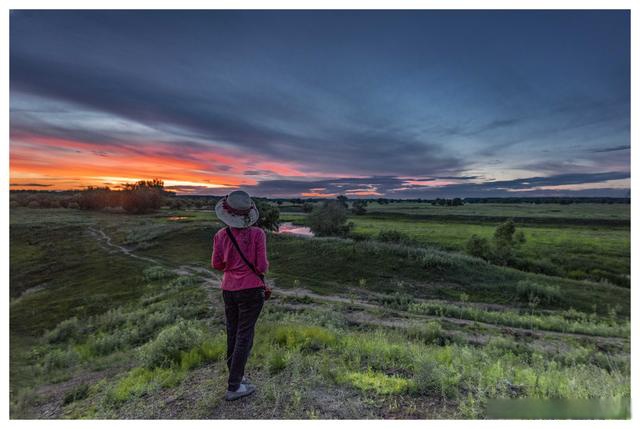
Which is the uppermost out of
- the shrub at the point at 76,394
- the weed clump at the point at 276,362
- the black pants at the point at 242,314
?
the black pants at the point at 242,314

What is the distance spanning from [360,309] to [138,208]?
93.8 metres

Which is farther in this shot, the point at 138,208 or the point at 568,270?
the point at 138,208

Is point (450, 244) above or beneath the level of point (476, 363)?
beneath

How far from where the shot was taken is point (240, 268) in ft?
13.8

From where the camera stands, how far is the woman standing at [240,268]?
4219mm

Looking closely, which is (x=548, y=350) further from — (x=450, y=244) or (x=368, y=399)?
(x=450, y=244)

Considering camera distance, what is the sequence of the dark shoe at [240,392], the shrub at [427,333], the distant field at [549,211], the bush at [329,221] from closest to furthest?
1. the dark shoe at [240,392]
2. the shrub at [427,333]
3. the bush at [329,221]
4. the distant field at [549,211]

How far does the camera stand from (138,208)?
89938 millimetres

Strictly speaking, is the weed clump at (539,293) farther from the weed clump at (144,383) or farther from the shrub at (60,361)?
the shrub at (60,361)

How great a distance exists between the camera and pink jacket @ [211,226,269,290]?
4215 millimetres

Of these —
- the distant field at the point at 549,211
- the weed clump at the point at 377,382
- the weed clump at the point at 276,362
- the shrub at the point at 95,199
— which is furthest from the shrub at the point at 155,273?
the distant field at the point at 549,211

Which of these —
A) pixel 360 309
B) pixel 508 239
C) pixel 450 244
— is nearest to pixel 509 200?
pixel 450 244
